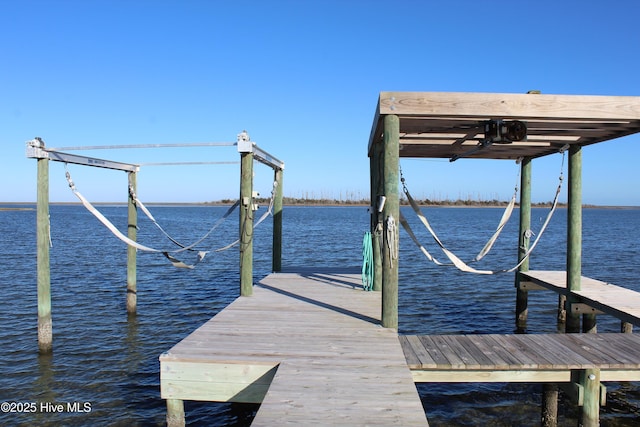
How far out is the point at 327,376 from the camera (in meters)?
3.94

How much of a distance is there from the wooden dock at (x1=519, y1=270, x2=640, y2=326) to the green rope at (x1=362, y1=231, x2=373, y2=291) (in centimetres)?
340

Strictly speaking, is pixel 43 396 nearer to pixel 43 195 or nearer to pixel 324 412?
pixel 43 195

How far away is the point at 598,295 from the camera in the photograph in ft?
24.6

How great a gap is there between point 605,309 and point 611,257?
19.2 m

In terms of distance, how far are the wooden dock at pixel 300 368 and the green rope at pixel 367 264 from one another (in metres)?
1.55

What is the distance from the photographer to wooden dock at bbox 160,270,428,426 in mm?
3291

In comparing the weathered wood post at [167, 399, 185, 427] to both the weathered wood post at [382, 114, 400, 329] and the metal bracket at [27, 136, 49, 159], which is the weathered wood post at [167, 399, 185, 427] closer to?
the weathered wood post at [382, 114, 400, 329]

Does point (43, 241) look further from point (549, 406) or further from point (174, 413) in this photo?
point (549, 406)

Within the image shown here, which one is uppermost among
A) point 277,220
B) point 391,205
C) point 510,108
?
point 510,108

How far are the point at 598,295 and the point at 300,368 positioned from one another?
586 centimetres

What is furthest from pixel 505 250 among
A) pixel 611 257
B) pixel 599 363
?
pixel 599 363

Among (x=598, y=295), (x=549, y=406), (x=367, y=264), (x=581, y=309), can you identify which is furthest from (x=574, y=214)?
(x=367, y=264)

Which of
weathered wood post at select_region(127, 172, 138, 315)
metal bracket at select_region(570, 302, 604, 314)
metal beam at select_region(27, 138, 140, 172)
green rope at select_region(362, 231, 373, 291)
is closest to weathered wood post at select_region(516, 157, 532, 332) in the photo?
metal bracket at select_region(570, 302, 604, 314)

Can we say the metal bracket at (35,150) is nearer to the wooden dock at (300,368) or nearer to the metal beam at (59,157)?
the metal beam at (59,157)
